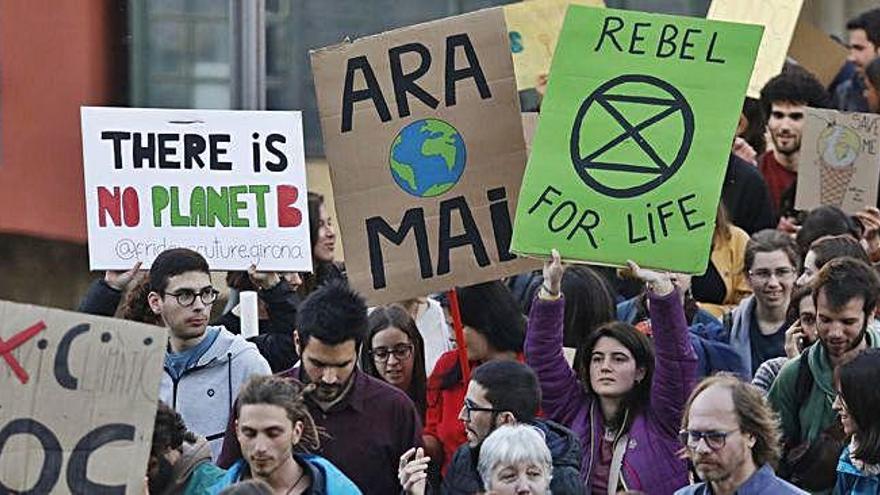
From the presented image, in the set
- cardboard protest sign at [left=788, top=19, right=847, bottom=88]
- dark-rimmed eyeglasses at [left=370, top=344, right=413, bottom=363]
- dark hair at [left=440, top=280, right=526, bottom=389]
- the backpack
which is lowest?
the backpack

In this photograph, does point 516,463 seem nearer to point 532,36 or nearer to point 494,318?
point 494,318

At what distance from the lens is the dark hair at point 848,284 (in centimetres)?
967

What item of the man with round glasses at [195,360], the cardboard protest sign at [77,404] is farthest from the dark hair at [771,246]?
the cardboard protest sign at [77,404]

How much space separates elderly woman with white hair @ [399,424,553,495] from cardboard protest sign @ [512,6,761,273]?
3.75ft

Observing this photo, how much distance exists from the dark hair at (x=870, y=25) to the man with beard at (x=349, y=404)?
5.16 m

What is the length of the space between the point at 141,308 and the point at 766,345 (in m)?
2.29

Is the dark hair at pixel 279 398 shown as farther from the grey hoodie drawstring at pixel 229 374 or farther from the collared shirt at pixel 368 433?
the grey hoodie drawstring at pixel 229 374

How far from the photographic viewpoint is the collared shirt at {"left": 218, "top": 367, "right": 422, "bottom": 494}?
9781mm

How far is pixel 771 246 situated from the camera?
36.4 feet

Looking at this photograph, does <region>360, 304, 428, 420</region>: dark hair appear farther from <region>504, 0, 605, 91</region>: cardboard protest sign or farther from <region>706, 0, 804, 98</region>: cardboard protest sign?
<region>706, 0, 804, 98</region>: cardboard protest sign

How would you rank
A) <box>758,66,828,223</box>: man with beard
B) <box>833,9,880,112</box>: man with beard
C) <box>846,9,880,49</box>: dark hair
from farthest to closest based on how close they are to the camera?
<box>846,9,880,49</box>: dark hair, <box>833,9,880,112</box>: man with beard, <box>758,66,828,223</box>: man with beard

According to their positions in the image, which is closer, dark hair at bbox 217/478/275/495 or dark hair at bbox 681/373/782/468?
dark hair at bbox 217/478/275/495

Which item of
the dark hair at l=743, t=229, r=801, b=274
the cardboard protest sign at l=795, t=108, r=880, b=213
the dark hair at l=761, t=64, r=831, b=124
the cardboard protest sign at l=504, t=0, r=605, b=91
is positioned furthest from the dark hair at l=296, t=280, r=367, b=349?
the cardboard protest sign at l=504, t=0, r=605, b=91

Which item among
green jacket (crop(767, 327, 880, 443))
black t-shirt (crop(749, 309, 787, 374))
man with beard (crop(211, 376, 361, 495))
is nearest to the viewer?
man with beard (crop(211, 376, 361, 495))
